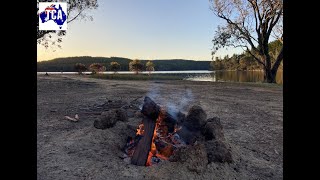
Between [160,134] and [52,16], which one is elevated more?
[52,16]

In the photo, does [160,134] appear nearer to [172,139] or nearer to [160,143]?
[172,139]

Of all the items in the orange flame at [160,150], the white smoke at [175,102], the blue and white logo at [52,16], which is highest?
the blue and white logo at [52,16]

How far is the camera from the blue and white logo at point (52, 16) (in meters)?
7.82

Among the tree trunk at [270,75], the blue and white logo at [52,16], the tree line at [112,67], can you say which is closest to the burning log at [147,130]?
the blue and white logo at [52,16]

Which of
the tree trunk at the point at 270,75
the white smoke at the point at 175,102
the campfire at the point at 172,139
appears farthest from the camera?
the tree trunk at the point at 270,75

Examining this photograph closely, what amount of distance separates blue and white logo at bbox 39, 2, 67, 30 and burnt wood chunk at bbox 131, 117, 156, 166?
13.4 feet

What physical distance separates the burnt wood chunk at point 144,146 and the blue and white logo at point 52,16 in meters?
4.08

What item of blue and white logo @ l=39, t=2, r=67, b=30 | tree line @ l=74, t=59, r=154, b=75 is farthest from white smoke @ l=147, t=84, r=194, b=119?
tree line @ l=74, t=59, r=154, b=75

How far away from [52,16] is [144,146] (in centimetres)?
585

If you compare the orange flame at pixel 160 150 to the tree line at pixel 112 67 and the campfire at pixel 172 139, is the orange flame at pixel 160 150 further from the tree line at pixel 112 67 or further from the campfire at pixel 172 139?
the tree line at pixel 112 67

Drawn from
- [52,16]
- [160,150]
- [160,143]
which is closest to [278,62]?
[52,16]

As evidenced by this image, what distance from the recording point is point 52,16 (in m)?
8.77
